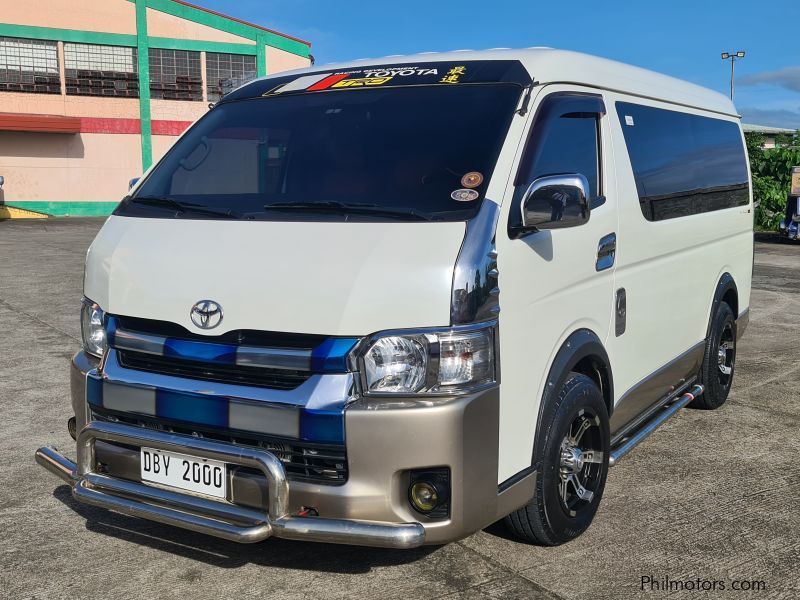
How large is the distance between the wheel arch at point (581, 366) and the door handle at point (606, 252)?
1.04 ft

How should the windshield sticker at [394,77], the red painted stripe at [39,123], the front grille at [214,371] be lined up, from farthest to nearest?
the red painted stripe at [39,123], the windshield sticker at [394,77], the front grille at [214,371]

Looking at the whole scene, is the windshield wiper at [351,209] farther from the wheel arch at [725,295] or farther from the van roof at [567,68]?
the wheel arch at [725,295]

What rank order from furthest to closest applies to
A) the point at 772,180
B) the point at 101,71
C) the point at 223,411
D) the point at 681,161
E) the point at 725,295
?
the point at 101,71 < the point at 772,180 < the point at 725,295 < the point at 681,161 < the point at 223,411

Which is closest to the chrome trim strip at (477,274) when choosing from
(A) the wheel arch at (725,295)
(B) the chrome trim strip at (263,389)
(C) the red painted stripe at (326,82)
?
(B) the chrome trim strip at (263,389)

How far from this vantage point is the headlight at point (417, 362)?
9.59ft

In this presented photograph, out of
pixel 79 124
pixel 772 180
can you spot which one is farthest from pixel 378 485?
pixel 79 124

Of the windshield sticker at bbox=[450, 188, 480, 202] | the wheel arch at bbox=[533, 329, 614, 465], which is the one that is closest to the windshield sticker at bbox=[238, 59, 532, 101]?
the windshield sticker at bbox=[450, 188, 480, 202]

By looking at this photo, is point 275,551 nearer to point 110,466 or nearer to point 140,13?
point 110,466

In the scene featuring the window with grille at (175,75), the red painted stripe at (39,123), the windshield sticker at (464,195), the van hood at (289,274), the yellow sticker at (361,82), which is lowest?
the van hood at (289,274)

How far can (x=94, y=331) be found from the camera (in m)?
3.54

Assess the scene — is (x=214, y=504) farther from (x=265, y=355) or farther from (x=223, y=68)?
(x=223, y=68)

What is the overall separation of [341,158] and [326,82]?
58 centimetres

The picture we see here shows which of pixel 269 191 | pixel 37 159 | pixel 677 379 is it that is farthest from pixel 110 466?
pixel 37 159

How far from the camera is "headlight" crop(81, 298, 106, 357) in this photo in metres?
3.52
